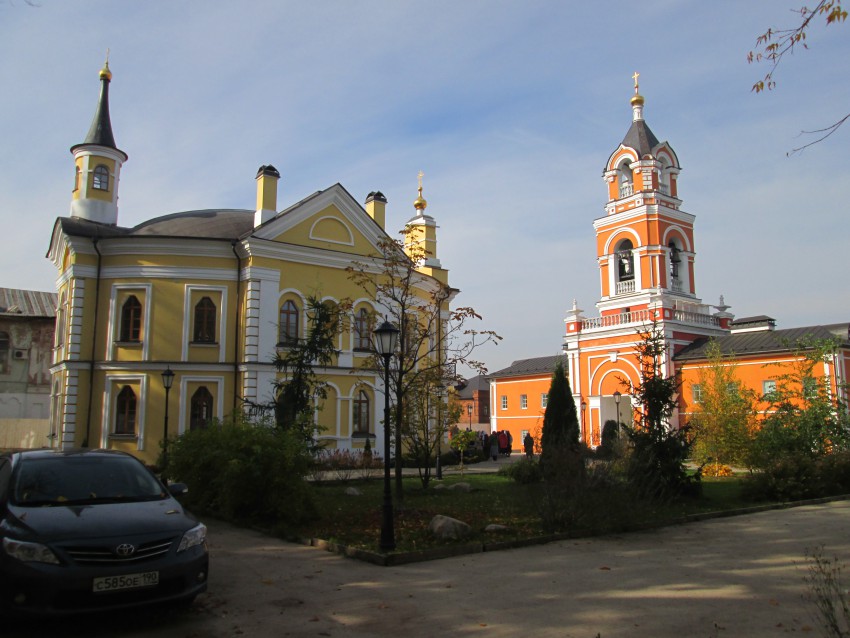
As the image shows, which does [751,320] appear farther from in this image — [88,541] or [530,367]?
[88,541]

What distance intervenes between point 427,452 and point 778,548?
8320 millimetres

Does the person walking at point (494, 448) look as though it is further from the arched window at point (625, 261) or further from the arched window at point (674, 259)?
the arched window at point (674, 259)

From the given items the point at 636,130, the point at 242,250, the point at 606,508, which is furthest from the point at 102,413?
the point at 636,130

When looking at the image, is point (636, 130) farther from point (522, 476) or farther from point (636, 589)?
point (636, 589)

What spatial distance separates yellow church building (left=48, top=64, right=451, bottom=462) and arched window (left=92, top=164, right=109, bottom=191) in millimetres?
2567

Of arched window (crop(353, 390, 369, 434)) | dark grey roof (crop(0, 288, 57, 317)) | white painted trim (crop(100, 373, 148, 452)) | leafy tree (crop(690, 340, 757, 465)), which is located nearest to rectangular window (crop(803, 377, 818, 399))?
leafy tree (crop(690, 340, 757, 465))

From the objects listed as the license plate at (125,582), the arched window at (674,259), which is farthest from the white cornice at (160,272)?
the arched window at (674,259)

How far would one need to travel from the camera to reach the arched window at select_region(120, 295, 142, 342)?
25047mm

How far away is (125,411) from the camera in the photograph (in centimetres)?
2462

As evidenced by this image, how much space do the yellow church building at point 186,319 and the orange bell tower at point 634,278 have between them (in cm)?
1801

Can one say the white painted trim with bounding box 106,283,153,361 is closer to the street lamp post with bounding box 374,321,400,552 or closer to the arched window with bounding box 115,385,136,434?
the arched window with bounding box 115,385,136,434

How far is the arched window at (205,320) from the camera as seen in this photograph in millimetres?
25297

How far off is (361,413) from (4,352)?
3043cm

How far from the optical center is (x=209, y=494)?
12.6 metres
